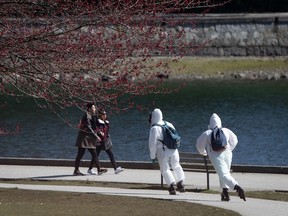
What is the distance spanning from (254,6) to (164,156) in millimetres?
50950

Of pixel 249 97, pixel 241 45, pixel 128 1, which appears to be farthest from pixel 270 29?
Result: pixel 128 1

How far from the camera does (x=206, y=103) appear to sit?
51.3 metres

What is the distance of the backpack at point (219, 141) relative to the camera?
20.1m

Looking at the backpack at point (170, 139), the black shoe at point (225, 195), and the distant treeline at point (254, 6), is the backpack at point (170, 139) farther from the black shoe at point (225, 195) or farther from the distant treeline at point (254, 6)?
the distant treeline at point (254, 6)

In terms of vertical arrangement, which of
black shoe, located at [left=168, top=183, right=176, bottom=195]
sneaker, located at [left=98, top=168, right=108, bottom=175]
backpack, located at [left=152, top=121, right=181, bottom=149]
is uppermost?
backpack, located at [left=152, top=121, right=181, bottom=149]

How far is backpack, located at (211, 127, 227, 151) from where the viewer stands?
20.1 meters

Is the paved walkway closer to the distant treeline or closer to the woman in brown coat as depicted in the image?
the woman in brown coat

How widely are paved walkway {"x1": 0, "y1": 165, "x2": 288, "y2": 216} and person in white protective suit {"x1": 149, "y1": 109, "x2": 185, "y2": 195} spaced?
233 millimetres

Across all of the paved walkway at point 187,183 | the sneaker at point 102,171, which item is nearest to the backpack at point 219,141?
the paved walkway at point 187,183

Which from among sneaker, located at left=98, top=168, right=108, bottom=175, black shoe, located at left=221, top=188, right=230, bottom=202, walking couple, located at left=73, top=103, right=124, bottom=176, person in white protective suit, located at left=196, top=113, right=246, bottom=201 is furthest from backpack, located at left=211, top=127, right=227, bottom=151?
sneaker, located at left=98, top=168, right=108, bottom=175

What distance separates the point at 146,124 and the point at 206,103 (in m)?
8.56

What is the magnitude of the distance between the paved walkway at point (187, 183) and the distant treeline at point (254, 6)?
45157 millimetres

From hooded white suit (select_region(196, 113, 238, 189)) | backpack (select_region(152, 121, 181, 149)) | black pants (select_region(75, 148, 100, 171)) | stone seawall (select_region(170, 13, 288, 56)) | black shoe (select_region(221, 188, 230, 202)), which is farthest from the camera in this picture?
stone seawall (select_region(170, 13, 288, 56))

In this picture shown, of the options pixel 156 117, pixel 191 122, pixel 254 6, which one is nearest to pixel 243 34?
pixel 254 6
